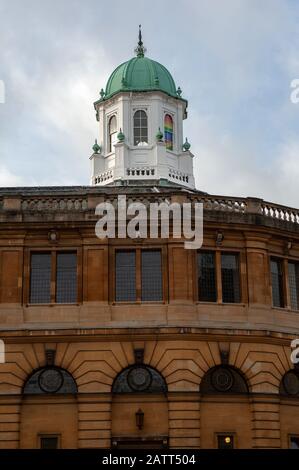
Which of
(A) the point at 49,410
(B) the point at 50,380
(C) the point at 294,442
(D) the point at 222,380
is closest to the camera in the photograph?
(A) the point at 49,410

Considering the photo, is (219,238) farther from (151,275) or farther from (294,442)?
(294,442)

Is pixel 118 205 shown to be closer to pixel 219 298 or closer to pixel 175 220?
pixel 175 220

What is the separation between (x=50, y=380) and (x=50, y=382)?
75 millimetres

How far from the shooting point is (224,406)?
34.5 m

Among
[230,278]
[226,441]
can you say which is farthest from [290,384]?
[230,278]

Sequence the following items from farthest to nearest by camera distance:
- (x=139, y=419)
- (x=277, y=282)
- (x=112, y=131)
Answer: (x=112, y=131), (x=277, y=282), (x=139, y=419)

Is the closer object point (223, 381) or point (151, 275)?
point (223, 381)

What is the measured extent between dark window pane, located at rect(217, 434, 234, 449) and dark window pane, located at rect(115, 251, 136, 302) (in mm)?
5976

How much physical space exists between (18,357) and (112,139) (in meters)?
46.3

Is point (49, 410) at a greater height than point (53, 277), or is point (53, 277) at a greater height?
point (53, 277)

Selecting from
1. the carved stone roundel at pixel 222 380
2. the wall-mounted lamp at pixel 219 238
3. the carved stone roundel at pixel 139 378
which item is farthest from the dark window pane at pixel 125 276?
the carved stone roundel at pixel 222 380

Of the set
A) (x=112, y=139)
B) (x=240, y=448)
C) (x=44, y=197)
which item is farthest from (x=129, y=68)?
(x=240, y=448)

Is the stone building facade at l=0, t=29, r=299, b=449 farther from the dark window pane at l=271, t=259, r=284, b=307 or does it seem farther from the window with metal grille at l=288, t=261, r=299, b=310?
the window with metal grille at l=288, t=261, r=299, b=310

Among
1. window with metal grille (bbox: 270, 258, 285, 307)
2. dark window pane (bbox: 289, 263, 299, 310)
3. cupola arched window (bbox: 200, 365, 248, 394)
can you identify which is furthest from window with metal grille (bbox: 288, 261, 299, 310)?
cupola arched window (bbox: 200, 365, 248, 394)
